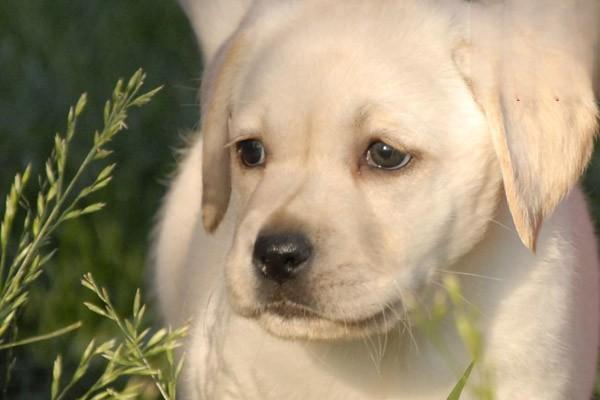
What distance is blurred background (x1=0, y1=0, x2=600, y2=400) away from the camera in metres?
4.84

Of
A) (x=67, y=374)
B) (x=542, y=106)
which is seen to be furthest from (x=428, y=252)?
(x=67, y=374)

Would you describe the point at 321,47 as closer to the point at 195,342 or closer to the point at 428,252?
the point at 428,252

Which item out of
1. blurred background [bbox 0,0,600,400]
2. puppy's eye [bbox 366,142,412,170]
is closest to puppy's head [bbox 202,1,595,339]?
puppy's eye [bbox 366,142,412,170]

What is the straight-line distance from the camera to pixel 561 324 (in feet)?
12.1

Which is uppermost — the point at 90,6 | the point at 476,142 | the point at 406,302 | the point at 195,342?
the point at 476,142

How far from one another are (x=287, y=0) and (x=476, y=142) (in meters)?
0.75

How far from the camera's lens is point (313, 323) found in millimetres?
3311

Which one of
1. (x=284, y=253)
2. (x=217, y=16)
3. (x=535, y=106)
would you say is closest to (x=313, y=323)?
(x=284, y=253)

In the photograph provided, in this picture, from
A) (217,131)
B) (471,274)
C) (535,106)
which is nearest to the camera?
(535,106)

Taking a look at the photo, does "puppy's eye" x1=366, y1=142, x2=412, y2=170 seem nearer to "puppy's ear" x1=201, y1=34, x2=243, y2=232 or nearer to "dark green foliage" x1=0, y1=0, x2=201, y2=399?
"puppy's ear" x1=201, y1=34, x2=243, y2=232

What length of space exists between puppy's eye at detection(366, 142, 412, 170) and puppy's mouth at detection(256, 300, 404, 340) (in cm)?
35

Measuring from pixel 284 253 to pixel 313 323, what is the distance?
20 centimetres

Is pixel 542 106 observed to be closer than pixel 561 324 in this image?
Yes

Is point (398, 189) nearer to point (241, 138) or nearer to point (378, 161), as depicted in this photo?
point (378, 161)
